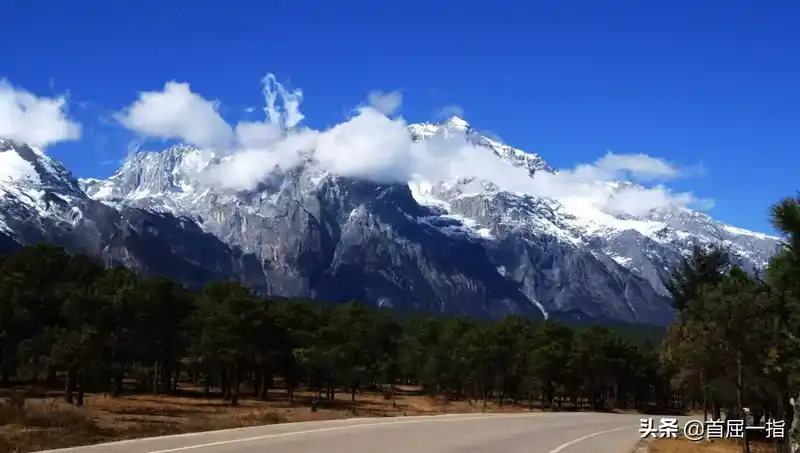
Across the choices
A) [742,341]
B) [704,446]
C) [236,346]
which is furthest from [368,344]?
[742,341]

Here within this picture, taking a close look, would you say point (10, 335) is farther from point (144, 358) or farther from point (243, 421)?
point (243, 421)

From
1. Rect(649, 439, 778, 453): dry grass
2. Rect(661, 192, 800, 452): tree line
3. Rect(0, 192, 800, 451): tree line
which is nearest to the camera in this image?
Rect(661, 192, 800, 452): tree line

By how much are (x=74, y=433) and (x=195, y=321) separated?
59.2 m

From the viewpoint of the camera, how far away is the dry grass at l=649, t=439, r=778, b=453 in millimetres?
31147

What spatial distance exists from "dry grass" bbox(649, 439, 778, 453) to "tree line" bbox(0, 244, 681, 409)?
27.8m

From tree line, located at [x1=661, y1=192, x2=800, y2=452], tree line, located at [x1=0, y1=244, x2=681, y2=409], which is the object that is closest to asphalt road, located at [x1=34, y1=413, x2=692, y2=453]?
tree line, located at [x1=661, y1=192, x2=800, y2=452]

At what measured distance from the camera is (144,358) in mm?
78875

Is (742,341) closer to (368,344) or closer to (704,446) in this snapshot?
(704,446)

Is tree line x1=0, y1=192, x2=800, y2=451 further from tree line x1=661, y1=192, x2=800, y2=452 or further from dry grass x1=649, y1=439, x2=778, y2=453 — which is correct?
dry grass x1=649, y1=439, x2=778, y2=453

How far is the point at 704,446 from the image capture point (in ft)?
114

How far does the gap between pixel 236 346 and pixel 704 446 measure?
43.9m

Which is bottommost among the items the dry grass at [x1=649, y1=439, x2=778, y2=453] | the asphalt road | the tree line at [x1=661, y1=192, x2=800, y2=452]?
the dry grass at [x1=649, y1=439, x2=778, y2=453]

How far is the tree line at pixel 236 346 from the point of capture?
54.8m

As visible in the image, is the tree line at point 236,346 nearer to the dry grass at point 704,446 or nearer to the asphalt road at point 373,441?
the asphalt road at point 373,441
